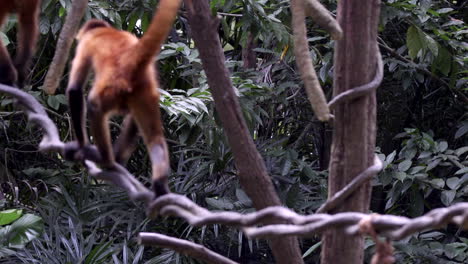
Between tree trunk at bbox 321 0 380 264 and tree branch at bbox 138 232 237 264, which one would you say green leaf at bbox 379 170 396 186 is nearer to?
tree trunk at bbox 321 0 380 264

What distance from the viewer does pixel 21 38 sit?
2.36 meters

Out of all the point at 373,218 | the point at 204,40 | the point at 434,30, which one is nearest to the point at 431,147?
the point at 434,30

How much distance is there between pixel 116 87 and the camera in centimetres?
178

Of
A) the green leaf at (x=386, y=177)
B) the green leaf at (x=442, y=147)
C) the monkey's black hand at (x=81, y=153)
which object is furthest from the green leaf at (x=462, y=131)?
the monkey's black hand at (x=81, y=153)

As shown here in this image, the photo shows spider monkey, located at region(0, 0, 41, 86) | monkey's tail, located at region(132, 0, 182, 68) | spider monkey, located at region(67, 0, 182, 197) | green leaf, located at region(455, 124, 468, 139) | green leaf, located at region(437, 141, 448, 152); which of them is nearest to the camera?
monkey's tail, located at region(132, 0, 182, 68)

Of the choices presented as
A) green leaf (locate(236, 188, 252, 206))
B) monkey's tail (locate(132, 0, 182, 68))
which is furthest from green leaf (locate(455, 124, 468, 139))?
monkey's tail (locate(132, 0, 182, 68))

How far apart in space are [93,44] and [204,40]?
50 cm

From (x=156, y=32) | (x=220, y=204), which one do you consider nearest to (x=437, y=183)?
(x=220, y=204)

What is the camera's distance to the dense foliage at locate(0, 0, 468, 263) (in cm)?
382

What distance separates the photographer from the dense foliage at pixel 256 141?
3820 mm

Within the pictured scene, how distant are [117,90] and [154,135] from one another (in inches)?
7.5

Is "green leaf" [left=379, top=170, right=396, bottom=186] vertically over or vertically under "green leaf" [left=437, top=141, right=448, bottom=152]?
under

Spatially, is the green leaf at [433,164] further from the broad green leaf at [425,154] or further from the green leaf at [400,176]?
the green leaf at [400,176]

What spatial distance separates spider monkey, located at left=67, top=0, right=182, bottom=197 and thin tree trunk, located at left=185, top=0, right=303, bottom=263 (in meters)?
0.42
